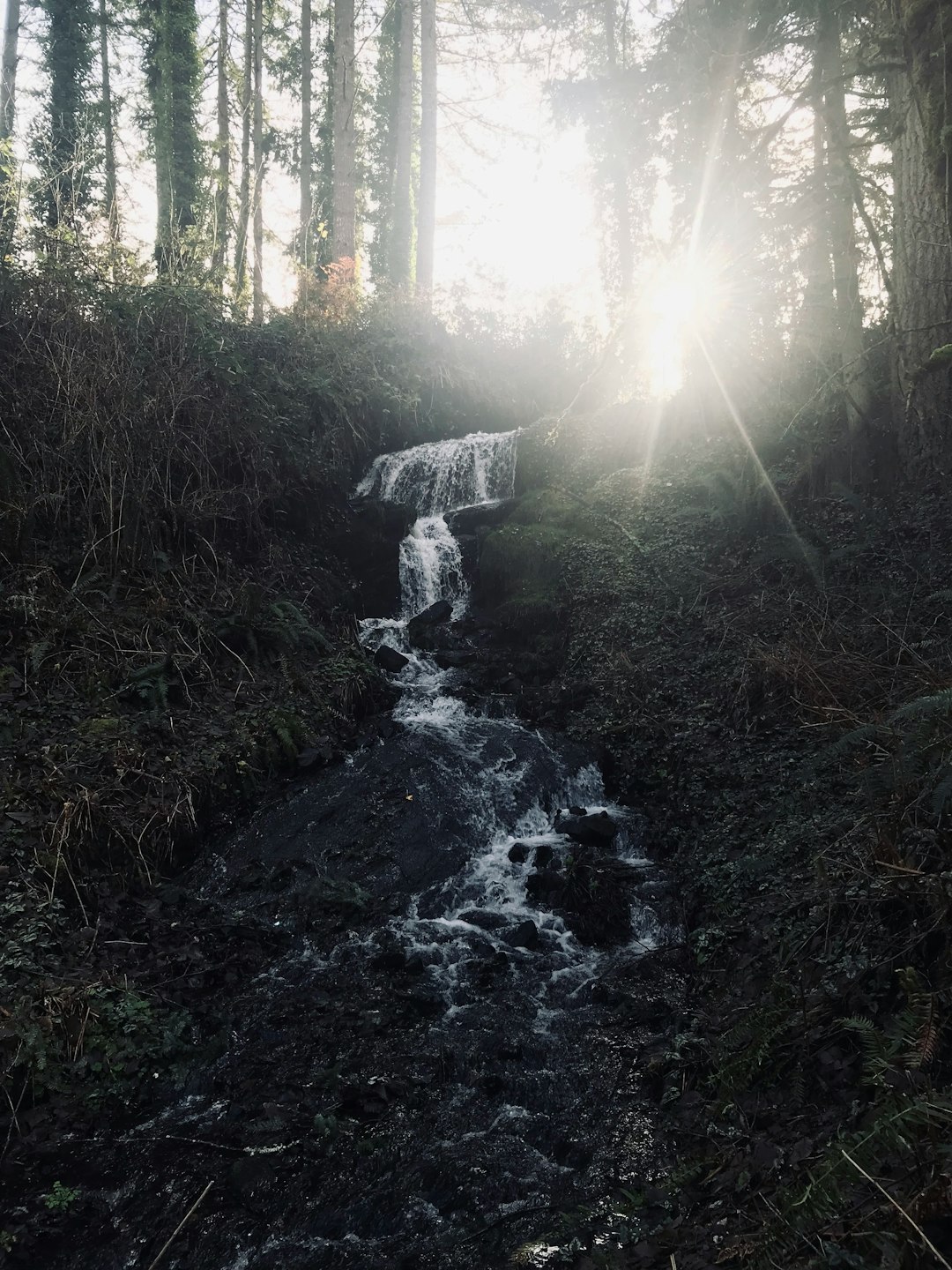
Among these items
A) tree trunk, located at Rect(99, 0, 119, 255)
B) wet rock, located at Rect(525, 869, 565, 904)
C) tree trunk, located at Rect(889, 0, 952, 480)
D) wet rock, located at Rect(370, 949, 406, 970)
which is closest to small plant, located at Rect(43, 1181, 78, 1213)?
wet rock, located at Rect(370, 949, 406, 970)

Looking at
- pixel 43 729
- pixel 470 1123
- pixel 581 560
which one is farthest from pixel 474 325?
pixel 470 1123

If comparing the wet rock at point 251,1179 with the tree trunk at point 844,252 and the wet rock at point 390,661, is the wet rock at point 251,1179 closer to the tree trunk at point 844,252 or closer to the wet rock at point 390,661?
the wet rock at point 390,661

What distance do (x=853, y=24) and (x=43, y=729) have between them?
Result: 36.9 ft

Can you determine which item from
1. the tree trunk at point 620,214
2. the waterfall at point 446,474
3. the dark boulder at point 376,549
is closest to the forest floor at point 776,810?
the dark boulder at point 376,549

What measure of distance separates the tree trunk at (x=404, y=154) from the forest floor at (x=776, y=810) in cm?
1187

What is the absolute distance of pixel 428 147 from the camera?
17562 mm

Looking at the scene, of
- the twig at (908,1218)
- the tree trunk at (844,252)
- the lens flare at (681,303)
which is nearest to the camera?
the twig at (908,1218)

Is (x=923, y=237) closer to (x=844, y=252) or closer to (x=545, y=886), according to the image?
(x=844, y=252)

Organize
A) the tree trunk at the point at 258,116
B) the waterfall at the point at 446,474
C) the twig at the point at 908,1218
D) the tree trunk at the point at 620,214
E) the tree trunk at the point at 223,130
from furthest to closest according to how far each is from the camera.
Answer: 1. the tree trunk at the point at 258,116
2. the tree trunk at the point at 223,130
3. the tree trunk at the point at 620,214
4. the waterfall at the point at 446,474
5. the twig at the point at 908,1218

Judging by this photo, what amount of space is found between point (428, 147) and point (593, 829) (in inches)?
688

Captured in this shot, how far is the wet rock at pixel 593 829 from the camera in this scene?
6.71 metres

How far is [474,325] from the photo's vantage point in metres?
18.1

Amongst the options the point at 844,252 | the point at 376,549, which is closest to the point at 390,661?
the point at 376,549

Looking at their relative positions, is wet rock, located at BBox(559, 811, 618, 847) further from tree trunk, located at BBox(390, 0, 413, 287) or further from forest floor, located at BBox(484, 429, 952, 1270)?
tree trunk, located at BBox(390, 0, 413, 287)
